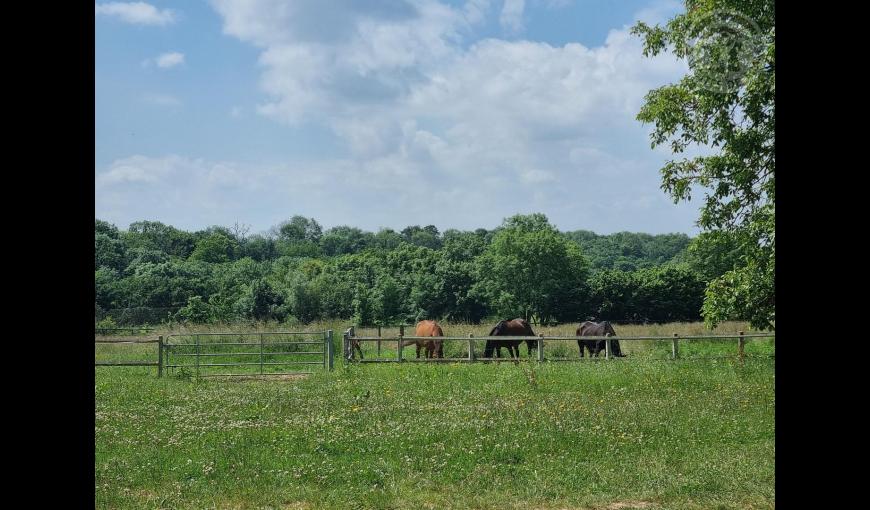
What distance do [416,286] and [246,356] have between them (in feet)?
104

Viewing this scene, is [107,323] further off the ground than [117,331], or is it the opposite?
[107,323]

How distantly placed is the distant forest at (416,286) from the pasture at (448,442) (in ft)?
83.3

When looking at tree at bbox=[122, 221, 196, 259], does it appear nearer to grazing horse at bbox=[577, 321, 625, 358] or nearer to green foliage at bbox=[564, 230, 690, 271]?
green foliage at bbox=[564, 230, 690, 271]

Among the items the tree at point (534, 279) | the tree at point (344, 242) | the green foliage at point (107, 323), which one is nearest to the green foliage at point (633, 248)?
the tree at point (344, 242)

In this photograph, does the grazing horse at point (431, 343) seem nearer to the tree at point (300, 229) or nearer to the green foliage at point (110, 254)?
the green foliage at point (110, 254)

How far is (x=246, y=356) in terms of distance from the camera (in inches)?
870

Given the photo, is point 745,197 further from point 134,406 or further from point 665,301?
point 665,301

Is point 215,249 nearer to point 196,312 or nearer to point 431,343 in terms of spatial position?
point 196,312

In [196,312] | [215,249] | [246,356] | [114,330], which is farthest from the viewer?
[215,249]

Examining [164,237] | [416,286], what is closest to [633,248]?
[416,286]

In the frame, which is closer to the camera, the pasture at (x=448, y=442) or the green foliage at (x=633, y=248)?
the pasture at (x=448, y=442)

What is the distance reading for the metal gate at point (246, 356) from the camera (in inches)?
736
